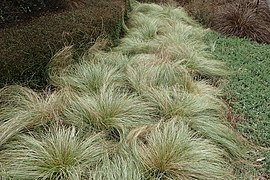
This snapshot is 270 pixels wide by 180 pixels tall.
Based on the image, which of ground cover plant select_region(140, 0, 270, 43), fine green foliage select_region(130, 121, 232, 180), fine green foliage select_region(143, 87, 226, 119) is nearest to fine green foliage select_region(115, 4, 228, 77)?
ground cover plant select_region(140, 0, 270, 43)

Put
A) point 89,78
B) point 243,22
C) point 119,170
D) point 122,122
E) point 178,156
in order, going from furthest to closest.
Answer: point 243,22, point 89,78, point 122,122, point 178,156, point 119,170

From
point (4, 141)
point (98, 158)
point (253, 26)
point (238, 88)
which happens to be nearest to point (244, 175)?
point (98, 158)

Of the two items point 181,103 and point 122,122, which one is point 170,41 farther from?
point 122,122

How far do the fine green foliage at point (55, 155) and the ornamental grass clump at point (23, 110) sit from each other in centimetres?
13

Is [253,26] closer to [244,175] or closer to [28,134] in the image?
[244,175]

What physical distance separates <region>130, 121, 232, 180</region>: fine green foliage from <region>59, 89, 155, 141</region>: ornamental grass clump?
0.24 meters

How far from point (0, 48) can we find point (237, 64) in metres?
2.65

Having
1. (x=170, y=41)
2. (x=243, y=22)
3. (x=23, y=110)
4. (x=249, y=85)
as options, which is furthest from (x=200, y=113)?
(x=243, y=22)

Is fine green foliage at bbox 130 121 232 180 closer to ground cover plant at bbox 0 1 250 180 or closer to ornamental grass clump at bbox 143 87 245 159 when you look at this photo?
ground cover plant at bbox 0 1 250 180

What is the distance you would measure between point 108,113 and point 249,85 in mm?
1658

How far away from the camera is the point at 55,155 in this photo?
7.79ft

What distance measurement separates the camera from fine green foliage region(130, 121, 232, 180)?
234 centimetres

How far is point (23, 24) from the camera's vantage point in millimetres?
3848

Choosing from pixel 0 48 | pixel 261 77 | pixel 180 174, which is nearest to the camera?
pixel 180 174
